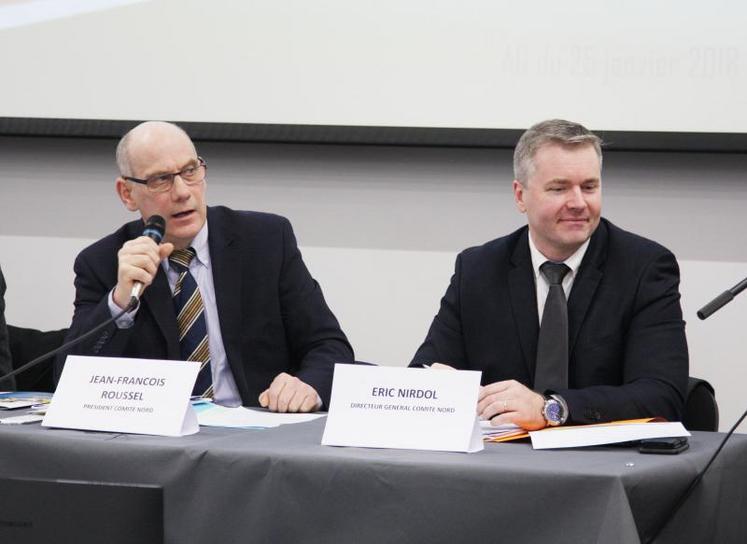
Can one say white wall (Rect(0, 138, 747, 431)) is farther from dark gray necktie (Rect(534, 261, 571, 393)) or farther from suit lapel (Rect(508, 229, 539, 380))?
dark gray necktie (Rect(534, 261, 571, 393))

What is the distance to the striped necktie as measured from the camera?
9.39 feet

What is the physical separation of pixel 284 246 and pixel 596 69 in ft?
3.88

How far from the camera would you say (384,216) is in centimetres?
388

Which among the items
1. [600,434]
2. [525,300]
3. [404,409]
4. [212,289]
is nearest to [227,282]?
[212,289]

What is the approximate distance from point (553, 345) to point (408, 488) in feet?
3.43

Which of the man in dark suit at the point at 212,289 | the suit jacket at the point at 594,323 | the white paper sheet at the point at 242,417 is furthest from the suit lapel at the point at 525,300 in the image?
the white paper sheet at the point at 242,417

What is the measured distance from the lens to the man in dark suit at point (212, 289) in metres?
2.84

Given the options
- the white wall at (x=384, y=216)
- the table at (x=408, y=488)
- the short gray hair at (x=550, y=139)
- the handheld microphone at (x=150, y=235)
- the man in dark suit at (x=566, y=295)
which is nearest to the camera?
the table at (x=408, y=488)

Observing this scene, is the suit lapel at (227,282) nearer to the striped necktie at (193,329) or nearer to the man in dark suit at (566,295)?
the striped necktie at (193,329)

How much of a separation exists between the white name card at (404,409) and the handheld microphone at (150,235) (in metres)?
0.63

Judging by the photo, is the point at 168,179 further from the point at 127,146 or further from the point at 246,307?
the point at 246,307

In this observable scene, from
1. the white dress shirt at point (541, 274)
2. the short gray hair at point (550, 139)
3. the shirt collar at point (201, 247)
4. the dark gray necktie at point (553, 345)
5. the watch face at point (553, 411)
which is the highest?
the short gray hair at point (550, 139)

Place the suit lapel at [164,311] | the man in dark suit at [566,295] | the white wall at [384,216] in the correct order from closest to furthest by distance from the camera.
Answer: the man in dark suit at [566,295] → the suit lapel at [164,311] → the white wall at [384,216]

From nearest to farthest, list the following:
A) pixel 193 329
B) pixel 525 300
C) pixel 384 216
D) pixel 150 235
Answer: pixel 150 235 → pixel 525 300 → pixel 193 329 → pixel 384 216
